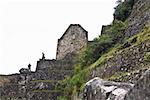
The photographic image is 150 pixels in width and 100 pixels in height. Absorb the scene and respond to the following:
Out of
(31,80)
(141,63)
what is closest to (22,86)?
(31,80)

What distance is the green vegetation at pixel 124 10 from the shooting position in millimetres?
30547

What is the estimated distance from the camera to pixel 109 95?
848 cm

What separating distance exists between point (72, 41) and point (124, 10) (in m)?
13.3

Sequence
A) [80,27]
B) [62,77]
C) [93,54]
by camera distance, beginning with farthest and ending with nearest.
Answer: [80,27] → [62,77] → [93,54]

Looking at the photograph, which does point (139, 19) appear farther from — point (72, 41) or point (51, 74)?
point (72, 41)

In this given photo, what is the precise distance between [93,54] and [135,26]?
14.5 ft

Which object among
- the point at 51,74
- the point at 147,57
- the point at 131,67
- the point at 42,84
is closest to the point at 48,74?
the point at 51,74

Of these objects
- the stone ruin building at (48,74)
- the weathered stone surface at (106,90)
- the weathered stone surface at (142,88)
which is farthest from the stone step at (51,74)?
the weathered stone surface at (142,88)

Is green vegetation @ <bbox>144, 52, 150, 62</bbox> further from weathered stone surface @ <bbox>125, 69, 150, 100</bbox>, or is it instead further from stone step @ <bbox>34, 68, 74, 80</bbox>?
stone step @ <bbox>34, 68, 74, 80</bbox>

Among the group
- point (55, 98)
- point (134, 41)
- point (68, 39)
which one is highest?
point (68, 39)

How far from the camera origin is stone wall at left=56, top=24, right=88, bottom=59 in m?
43.1

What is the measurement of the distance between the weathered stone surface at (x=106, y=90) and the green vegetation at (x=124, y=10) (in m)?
20.8

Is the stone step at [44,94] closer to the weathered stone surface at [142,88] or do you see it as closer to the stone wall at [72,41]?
the stone wall at [72,41]

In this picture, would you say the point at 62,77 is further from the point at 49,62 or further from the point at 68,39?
the point at 68,39
